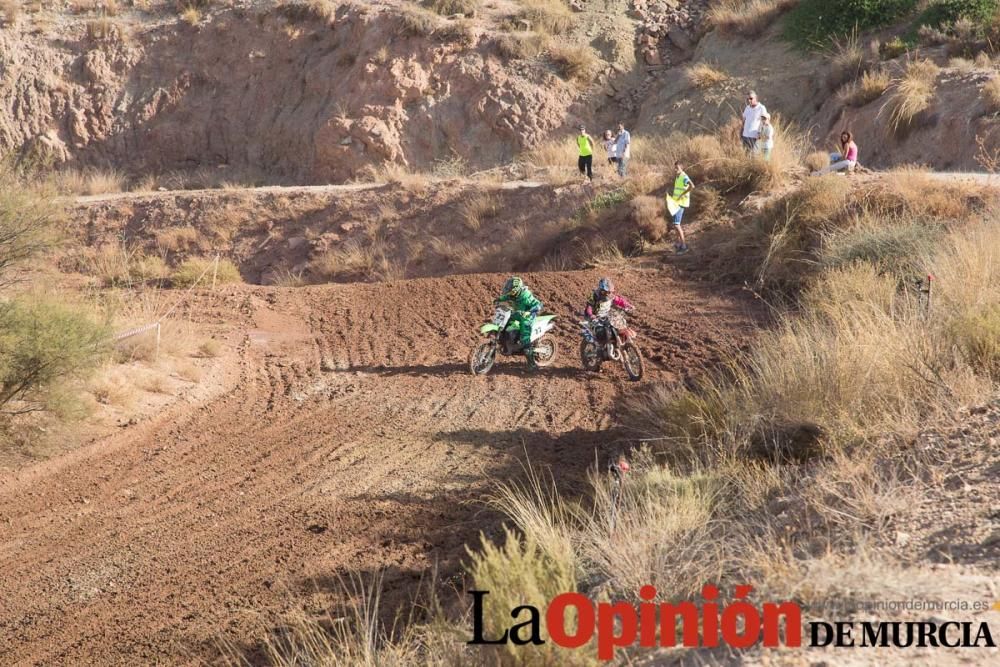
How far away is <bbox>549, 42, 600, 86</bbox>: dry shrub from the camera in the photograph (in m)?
32.8

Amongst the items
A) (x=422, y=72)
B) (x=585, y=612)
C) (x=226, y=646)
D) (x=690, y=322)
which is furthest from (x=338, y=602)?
(x=422, y=72)

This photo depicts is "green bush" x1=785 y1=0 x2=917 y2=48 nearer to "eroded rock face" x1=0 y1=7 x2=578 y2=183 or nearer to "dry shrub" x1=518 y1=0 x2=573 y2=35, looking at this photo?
"eroded rock face" x1=0 y1=7 x2=578 y2=183

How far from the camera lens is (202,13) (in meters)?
35.5

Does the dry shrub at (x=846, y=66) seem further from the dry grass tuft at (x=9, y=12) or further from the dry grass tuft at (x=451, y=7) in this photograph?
the dry grass tuft at (x=9, y=12)

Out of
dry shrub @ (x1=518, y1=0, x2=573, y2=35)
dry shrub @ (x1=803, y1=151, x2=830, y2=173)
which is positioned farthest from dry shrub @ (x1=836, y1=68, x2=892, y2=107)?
dry shrub @ (x1=518, y1=0, x2=573, y2=35)

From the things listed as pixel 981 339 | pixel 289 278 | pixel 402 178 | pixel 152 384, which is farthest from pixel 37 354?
pixel 402 178

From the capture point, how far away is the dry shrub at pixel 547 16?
34.1 meters

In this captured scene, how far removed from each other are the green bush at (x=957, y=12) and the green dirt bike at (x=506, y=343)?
1980 cm

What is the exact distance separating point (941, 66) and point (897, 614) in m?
24.6

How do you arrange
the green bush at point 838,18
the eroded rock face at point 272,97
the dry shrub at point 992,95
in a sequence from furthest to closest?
the eroded rock face at point 272,97 → the green bush at point 838,18 → the dry shrub at point 992,95

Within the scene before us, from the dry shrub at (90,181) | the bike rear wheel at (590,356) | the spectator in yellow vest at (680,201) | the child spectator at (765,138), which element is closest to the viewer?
the bike rear wheel at (590,356)

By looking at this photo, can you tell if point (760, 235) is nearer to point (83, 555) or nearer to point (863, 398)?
point (863, 398)

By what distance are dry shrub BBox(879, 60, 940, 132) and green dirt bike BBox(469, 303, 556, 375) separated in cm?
1455

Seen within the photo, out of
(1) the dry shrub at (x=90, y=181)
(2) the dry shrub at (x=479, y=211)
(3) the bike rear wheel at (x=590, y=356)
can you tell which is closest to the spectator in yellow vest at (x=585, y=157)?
(2) the dry shrub at (x=479, y=211)
